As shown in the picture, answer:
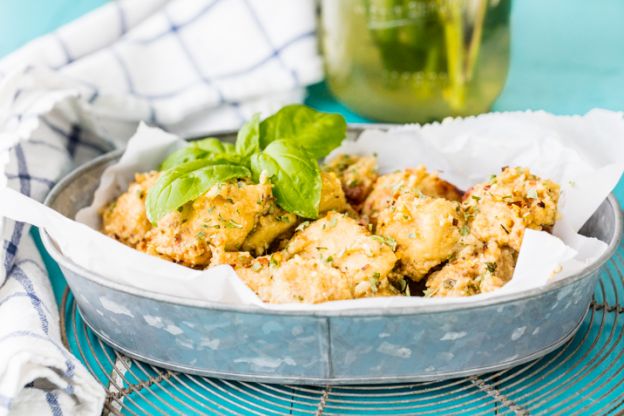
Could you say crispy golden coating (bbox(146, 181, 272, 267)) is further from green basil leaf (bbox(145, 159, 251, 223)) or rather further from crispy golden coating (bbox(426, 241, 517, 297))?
crispy golden coating (bbox(426, 241, 517, 297))

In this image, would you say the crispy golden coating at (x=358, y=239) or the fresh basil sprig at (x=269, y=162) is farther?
the fresh basil sprig at (x=269, y=162)

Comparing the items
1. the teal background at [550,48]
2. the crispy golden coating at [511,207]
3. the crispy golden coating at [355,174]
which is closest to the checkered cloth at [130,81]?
the teal background at [550,48]

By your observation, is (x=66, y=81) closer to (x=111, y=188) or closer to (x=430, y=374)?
(x=111, y=188)

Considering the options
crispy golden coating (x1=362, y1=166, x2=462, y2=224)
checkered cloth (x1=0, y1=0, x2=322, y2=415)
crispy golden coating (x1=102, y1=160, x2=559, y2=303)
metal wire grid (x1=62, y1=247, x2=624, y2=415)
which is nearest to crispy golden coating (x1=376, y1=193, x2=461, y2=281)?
crispy golden coating (x1=102, y1=160, x2=559, y2=303)

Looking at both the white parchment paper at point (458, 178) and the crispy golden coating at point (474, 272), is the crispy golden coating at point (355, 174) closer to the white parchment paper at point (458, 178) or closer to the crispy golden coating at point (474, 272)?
the white parchment paper at point (458, 178)

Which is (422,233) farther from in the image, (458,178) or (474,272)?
(458,178)

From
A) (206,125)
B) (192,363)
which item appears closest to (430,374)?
(192,363)
